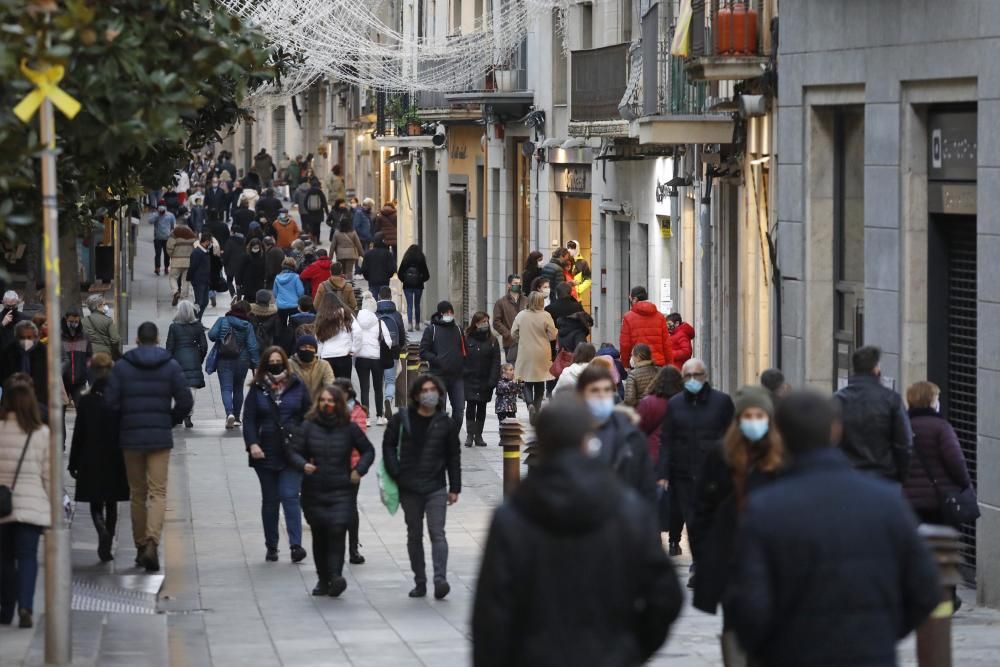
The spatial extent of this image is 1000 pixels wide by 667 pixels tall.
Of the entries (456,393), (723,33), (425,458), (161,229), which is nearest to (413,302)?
(161,229)

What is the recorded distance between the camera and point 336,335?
23.4 m

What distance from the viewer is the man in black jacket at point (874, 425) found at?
1236 cm

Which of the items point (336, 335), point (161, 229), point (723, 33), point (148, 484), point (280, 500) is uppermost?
point (723, 33)

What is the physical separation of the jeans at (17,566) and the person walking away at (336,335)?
1065cm

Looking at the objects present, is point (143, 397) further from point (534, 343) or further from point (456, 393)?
point (534, 343)

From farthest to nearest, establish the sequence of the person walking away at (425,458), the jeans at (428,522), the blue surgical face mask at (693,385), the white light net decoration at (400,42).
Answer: the white light net decoration at (400,42) < the jeans at (428,522) < the person walking away at (425,458) < the blue surgical face mask at (693,385)

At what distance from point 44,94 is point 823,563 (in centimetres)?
556

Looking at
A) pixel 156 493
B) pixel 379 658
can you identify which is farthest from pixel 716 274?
pixel 379 658

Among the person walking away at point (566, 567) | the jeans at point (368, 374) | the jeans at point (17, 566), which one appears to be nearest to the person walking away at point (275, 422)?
the jeans at point (17, 566)

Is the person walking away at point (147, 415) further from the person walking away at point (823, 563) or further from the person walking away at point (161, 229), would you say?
the person walking away at point (161, 229)

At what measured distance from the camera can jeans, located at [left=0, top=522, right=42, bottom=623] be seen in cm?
1249

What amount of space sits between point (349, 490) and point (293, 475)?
1.46 metres

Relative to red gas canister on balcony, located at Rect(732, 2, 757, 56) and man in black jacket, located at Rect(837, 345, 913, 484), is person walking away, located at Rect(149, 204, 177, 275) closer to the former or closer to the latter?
red gas canister on balcony, located at Rect(732, 2, 757, 56)

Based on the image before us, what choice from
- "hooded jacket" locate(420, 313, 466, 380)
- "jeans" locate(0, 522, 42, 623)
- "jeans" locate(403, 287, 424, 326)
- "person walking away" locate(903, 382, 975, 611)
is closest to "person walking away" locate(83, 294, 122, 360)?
"hooded jacket" locate(420, 313, 466, 380)
